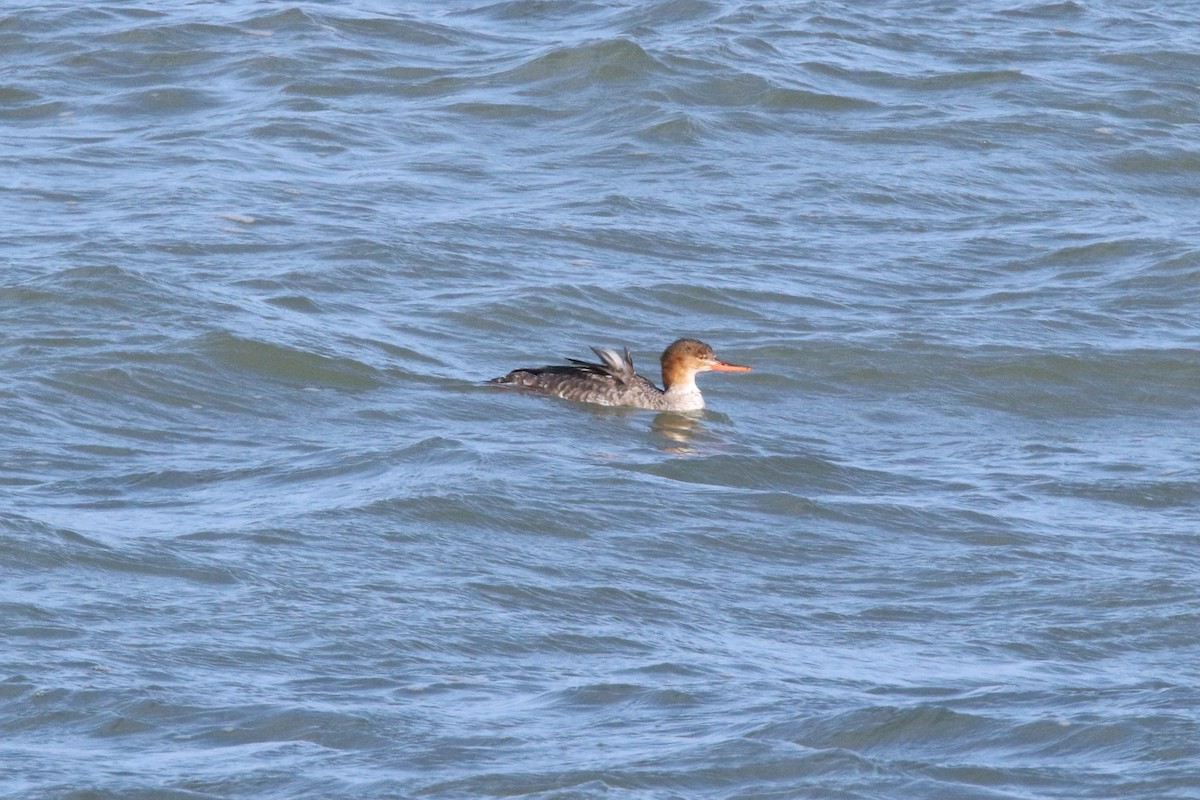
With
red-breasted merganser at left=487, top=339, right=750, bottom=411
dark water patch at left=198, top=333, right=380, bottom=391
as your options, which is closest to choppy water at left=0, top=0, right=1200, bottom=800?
dark water patch at left=198, top=333, right=380, bottom=391

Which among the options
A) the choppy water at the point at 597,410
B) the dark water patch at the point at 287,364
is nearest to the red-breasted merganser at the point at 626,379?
the choppy water at the point at 597,410

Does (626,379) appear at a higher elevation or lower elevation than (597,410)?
higher

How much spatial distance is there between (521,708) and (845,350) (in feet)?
19.0

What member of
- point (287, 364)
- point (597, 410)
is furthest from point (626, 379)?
point (287, 364)

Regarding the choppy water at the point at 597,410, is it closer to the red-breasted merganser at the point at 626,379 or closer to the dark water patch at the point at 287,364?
the dark water patch at the point at 287,364

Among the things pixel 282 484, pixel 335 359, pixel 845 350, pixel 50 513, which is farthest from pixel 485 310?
pixel 50 513

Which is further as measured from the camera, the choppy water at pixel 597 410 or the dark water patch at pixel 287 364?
the dark water patch at pixel 287 364

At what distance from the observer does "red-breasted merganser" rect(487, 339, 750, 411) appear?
11609 mm

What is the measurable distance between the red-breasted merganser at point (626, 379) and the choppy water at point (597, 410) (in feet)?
0.46

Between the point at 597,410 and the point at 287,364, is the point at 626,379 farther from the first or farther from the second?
the point at 287,364

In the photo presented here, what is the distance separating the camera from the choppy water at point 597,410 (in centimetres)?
694

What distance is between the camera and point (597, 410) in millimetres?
11828

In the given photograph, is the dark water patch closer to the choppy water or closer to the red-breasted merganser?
the choppy water

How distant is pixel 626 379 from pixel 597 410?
25cm
